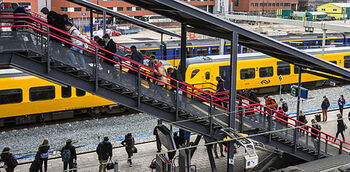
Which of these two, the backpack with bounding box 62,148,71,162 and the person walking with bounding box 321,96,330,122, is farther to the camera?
the person walking with bounding box 321,96,330,122

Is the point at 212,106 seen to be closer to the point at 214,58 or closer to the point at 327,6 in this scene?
the point at 214,58

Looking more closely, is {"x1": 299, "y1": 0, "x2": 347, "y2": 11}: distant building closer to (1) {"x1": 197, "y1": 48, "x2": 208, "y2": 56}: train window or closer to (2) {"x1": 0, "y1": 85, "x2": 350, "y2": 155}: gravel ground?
(1) {"x1": 197, "y1": 48, "x2": 208, "y2": 56}: train window

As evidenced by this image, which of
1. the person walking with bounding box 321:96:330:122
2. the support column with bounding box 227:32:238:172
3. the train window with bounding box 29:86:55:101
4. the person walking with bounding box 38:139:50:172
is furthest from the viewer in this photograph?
the person walking with bounding box 321:96:330:122

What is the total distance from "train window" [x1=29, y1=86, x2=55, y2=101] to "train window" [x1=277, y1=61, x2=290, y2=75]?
50.6 feet

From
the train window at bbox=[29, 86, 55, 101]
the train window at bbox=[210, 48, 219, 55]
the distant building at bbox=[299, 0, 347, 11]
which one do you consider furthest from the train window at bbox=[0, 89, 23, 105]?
the distant building at bbox=[299, 0, 347, 11]

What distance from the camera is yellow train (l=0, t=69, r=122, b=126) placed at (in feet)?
66.1

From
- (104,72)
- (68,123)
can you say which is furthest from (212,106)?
(68,123)

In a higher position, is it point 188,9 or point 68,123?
point 188,9

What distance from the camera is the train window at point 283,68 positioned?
29.3 m

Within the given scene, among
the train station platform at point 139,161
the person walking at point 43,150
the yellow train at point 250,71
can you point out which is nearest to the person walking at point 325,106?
the yellow train at point 250,71

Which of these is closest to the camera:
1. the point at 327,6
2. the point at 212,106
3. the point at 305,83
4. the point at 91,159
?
the point at 212,106

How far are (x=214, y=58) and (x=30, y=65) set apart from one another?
58.3 ft

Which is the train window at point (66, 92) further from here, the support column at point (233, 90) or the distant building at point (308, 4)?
the distant building at point (308, 4)

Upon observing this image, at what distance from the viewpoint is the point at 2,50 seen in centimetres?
1025
